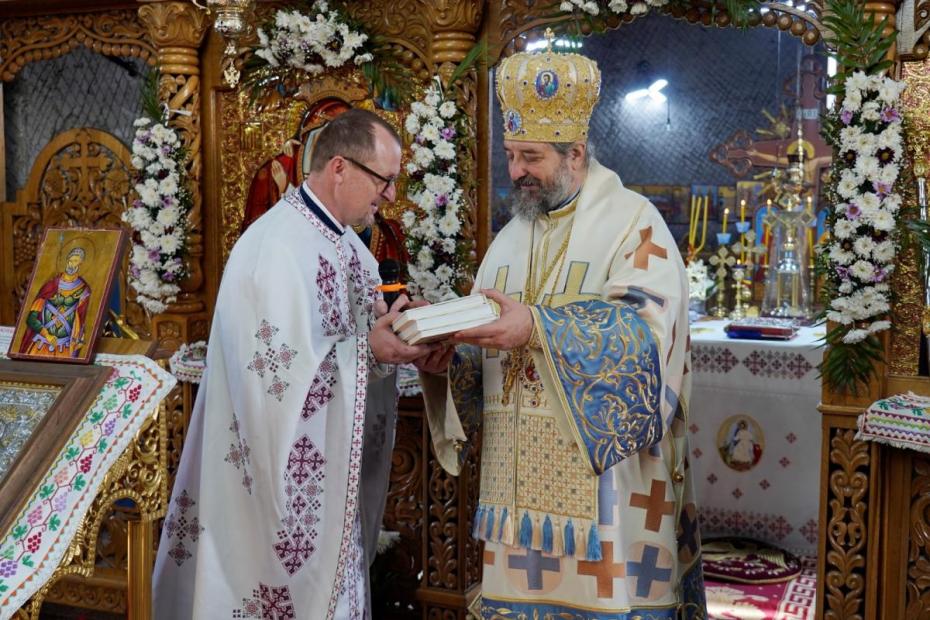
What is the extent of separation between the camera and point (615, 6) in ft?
13.6

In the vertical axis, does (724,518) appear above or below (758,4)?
below

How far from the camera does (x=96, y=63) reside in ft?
18.8

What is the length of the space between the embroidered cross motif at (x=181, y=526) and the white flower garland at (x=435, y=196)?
58.5 inches

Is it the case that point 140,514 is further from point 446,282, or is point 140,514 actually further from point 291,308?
point 446,282

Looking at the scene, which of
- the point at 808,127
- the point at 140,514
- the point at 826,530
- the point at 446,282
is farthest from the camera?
the point at 808,127

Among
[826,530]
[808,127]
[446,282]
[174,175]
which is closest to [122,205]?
[174,175]

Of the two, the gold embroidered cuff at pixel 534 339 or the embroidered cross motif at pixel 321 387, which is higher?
the gold embroidered cuff at pixel 534 339

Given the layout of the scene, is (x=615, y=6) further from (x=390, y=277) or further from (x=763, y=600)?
(x=763, y=600)

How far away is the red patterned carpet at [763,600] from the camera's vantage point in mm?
4711

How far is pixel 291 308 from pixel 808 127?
535cm

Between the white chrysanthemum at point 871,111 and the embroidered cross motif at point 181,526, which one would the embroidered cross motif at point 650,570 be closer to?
the embroidered cross motif at point 181,526

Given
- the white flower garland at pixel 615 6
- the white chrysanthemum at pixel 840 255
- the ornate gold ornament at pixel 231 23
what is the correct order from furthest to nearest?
the ornate gold ornament at pixel 231 23, the white flower garland at pixel 615 6, the white chrysanthemum at pixel 840 255

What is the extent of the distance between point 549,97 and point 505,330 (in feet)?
2.33

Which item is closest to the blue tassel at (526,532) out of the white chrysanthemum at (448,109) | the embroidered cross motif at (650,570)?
the embroidered cross motif at (650,570)
